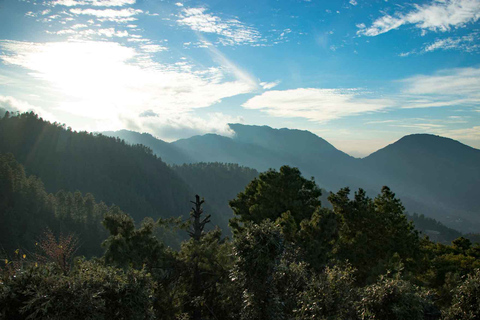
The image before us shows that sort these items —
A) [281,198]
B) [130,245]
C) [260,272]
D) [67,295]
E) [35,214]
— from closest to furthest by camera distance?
[67,295] → [260,272] → [130,245] → [281,198] → [35,214]

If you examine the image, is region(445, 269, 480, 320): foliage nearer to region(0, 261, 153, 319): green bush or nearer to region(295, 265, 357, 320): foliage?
region(295, 265, 357, 320): foliage

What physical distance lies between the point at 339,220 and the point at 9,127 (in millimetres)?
233467

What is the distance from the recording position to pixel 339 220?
88.4 ft

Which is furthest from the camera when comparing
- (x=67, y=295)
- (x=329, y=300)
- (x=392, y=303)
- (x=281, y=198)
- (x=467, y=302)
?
(x=281, y=198)

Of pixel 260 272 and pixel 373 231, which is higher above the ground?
pixel 260 272

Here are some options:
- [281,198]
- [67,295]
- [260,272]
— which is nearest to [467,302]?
[260,272]

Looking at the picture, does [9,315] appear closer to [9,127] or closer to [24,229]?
[24,229]

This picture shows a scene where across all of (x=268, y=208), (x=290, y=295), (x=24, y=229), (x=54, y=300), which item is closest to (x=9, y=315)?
(x=54, y=300)

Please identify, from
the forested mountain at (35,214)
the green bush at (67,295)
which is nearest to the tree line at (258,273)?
the green bush at (67,295)

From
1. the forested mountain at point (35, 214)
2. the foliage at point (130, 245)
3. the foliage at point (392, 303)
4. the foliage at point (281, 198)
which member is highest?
the foliage at point (281, 198)

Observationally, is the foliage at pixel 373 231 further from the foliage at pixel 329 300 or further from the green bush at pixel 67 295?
the green bush at pixel 67 295

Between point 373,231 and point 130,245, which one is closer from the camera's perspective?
point 130,245

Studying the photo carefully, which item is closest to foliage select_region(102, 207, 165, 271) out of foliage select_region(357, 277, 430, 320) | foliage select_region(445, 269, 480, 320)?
foliage select_region(357, 277, 430, 320)

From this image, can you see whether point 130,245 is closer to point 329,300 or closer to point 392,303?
point 329,300
